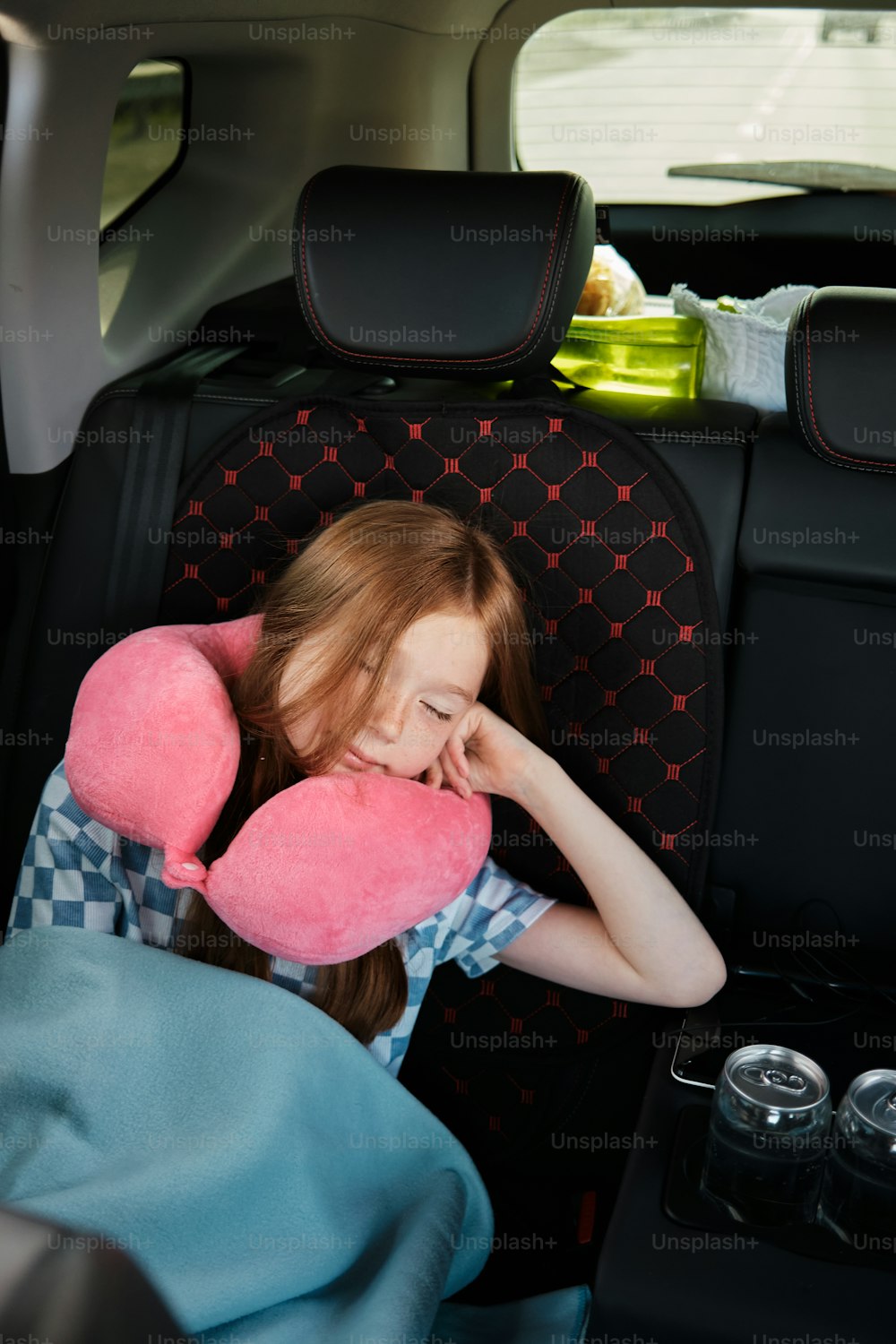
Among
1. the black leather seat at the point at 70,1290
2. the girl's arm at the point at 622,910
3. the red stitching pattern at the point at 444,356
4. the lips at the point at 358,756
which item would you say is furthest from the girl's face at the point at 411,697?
the black leather seat at the point at 70,1290

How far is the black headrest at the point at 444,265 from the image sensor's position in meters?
1.40

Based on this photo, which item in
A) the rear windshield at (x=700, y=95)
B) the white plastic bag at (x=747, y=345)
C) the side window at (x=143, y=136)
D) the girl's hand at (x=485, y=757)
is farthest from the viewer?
the rear windshield at (x=700, y=95)

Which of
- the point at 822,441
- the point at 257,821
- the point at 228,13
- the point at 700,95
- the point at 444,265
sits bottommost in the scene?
the point at 257,821

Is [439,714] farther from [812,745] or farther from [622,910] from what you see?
[812,745]

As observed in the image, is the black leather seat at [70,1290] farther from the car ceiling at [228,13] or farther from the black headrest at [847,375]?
the car ceiling at [228,13]

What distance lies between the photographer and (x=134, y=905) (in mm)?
1354

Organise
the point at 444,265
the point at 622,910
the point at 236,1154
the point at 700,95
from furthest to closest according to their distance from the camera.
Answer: the point at 700,95
the point at 444,265
the point at 622,910
the point at 236,1154

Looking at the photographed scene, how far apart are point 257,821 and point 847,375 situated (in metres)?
0.76

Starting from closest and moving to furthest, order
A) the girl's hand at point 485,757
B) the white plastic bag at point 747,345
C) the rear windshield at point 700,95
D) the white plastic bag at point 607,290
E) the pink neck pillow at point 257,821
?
the pink neck pillow at point 257,821, the girl's hand at point 485,757, the white plastic bag at point 747,345, the white plastic bag at point 607,290, the rear windshield at point 700,95

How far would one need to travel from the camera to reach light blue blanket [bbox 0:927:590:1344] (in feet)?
3.36

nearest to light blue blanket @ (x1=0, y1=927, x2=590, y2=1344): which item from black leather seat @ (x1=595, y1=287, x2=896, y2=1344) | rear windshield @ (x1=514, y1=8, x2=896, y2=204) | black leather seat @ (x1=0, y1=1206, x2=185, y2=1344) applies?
black leather seat @ (x1=595, y1=287, x2=896, y2=1344)

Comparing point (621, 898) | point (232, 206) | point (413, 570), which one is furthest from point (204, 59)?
point (621, 898)

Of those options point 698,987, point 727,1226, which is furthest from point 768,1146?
point 698,987

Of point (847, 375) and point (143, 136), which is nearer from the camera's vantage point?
point (847, 375)
